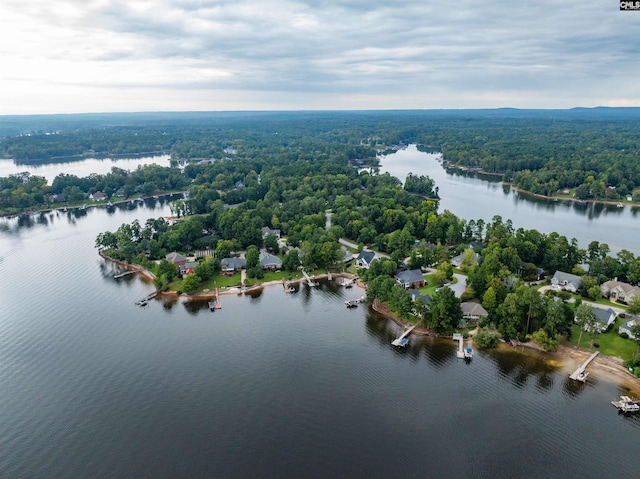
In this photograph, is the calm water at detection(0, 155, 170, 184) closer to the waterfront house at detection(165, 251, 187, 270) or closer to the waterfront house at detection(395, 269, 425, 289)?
the waterfront house at detection(165, 251, 187, 270)

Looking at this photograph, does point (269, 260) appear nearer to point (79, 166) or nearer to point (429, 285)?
point (429, 285)

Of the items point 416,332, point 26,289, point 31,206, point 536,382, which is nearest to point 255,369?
point 416,332

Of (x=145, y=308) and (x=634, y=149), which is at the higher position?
(x=634, y=149)

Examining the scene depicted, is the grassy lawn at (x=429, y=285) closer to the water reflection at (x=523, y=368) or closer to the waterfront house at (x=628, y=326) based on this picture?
the water reflection at (x=523, y=368)

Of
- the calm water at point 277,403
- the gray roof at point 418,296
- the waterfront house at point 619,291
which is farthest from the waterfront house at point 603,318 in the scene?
the gray roof at point 418,296

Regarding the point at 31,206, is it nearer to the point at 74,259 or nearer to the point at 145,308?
the point at 74,259
